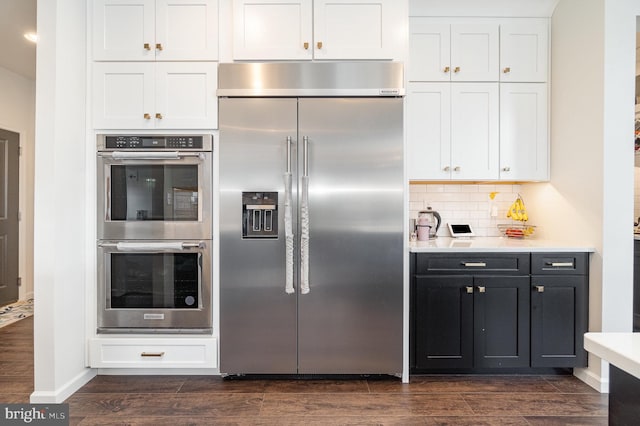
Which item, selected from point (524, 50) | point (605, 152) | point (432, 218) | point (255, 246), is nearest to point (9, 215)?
point (255, 246)

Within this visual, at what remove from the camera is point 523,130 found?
296 cm

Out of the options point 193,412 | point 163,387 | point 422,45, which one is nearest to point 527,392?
point 193,412

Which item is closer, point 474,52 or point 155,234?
point 155,234

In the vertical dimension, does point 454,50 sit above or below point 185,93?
above

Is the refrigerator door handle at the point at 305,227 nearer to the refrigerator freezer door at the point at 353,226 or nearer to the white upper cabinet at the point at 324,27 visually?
the refrigerator freezer door at the point at 353,226

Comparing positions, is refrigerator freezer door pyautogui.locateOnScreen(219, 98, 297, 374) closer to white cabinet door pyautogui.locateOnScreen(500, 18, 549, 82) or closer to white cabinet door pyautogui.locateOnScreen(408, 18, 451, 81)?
white cabinet door pyautogui.locateOnScreen(408, 18, 451, 81)

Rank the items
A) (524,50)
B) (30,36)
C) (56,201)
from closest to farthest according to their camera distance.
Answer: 1. (56,201)
2. (524,50)
3. (30,36)

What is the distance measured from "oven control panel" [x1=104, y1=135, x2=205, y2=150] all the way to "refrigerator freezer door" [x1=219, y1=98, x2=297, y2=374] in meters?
0.19

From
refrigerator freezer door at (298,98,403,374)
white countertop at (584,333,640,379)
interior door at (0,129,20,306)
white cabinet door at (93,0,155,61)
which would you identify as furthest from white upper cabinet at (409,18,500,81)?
interior door at (0,129,20,306)

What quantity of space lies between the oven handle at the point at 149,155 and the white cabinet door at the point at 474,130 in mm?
1866

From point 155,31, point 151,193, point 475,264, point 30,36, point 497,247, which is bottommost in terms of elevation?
point 475,264

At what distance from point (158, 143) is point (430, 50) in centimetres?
208

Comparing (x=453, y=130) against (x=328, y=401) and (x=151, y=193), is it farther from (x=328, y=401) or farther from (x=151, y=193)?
(x=151, y=193)

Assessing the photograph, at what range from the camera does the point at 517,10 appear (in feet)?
9.50
